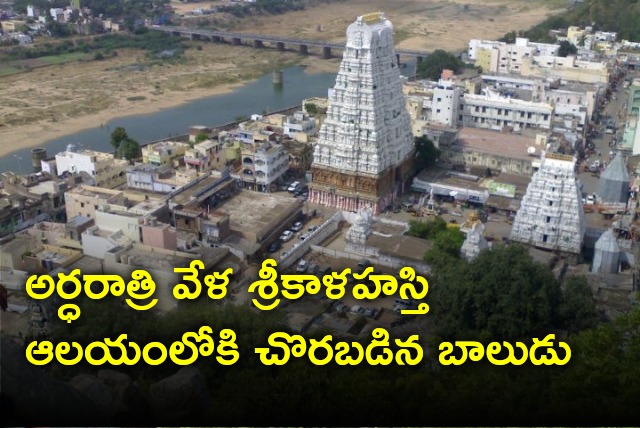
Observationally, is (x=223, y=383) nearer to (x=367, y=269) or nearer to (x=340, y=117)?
(x=367, y=269)

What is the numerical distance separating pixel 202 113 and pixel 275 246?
2862 centimetres

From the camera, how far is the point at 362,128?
30438mm

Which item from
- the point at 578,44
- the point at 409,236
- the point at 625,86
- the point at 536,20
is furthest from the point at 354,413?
the point at 536,20

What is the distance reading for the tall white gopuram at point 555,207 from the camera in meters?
25.6

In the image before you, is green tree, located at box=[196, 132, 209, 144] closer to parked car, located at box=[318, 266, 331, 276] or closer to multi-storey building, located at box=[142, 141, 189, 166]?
multi-storey building, located at box=[142, 141, 189, 166]

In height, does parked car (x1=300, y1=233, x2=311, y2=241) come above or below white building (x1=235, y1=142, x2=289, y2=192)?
below

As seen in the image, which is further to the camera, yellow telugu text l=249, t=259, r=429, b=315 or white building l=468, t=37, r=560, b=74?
white building l=468, t=37, r=560, b=74

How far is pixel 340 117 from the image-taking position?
101 feet

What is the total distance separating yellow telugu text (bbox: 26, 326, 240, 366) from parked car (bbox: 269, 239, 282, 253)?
1025 centimetres

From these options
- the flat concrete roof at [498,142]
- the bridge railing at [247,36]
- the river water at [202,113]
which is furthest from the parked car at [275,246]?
the bridge railing at [247,36]

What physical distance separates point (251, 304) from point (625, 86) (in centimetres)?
4211

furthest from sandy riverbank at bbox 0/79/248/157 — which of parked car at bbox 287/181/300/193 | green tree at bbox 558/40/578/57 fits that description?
green tree at bbox 558/40/578/57

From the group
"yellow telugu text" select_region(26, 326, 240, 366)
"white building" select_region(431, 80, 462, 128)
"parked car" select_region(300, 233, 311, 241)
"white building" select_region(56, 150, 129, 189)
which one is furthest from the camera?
"white building" select_region(431, 80, 462, 128)

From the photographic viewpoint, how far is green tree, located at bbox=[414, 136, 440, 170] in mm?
35094
